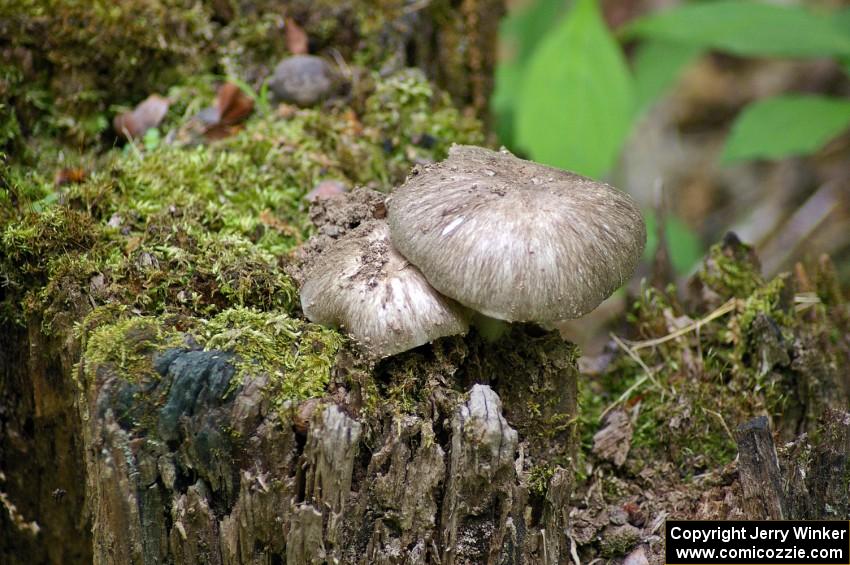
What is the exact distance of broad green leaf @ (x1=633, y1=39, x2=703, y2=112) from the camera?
5.84 meters

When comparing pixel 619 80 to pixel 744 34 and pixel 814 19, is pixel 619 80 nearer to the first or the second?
pixel 744 34

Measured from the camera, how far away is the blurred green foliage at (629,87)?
446cm

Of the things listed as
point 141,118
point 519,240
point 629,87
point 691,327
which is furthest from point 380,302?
point 629,87

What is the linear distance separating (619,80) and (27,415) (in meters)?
3.52

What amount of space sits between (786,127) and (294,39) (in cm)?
321

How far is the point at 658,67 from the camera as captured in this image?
6.02 meters

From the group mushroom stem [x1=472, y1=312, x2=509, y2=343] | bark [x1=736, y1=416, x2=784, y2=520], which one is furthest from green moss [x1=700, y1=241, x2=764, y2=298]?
mushroom stem [x1=472, y1=312, x2=509, y2=343]

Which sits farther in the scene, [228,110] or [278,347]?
[228,110]

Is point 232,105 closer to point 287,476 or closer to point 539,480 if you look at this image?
point 287,476

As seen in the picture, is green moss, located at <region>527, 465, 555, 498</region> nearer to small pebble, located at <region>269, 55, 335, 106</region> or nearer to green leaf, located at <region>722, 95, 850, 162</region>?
small pebble, located at <region>269, 55, 335, 106</region>

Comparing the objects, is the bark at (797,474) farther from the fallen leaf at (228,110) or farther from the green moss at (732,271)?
the fallen leaf at (228,110)

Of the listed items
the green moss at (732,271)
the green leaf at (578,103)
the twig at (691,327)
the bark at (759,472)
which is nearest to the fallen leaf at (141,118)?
the green leaf at (578,103)

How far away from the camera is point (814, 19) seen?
4.82 meters

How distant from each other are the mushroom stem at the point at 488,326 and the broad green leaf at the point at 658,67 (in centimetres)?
316
